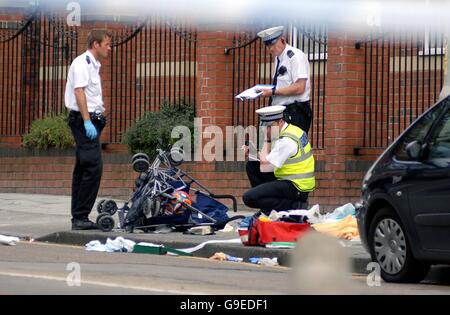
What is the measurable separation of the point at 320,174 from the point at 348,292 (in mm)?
10440

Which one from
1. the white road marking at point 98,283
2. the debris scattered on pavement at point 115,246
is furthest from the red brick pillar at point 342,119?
the white road marking at point 98,283

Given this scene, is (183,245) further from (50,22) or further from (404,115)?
(50,22)

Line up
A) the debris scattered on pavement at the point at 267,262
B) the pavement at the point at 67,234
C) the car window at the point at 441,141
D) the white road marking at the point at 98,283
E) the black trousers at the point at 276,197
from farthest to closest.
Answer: the black trousers at the point at 276,197
the pavement at the point at 67,234
the debris scattered on pavement at the point at 267,262
the car window at the point at 441,141
the white road marking at the point at 98,283

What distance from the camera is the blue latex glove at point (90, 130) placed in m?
14.7

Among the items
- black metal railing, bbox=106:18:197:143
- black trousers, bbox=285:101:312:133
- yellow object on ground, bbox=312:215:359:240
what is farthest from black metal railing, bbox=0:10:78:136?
yellow object on ground, bbox=312:215:359:240

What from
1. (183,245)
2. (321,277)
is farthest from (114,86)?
(321,277)

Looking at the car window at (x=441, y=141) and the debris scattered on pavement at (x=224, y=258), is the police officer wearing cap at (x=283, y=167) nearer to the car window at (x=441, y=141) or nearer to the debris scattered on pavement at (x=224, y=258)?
the debris scattered on pavement at (x=224, y=258)

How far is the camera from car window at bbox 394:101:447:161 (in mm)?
11328

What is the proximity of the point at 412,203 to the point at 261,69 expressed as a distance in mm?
8536

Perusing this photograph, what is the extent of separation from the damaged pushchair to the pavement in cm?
17

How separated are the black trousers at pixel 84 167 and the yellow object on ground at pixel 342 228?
2.65 m

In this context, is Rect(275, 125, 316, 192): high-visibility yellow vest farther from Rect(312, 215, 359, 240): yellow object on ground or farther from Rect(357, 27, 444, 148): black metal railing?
Rect(357, 27, 444, 148): black metal railing

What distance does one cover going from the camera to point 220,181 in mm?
19141
